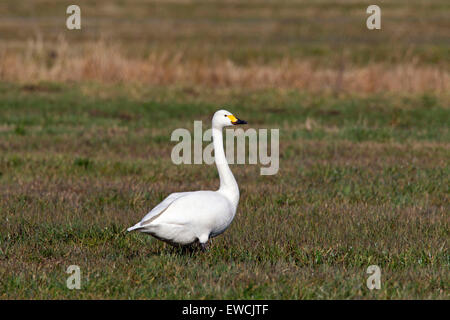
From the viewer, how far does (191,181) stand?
1330 centimetres

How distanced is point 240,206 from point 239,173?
2.96 metres

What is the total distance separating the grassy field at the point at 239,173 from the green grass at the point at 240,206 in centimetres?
3

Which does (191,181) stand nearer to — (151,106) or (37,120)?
(37,120)

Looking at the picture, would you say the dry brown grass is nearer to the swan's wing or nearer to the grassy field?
the grassy field

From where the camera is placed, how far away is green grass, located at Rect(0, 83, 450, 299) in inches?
286

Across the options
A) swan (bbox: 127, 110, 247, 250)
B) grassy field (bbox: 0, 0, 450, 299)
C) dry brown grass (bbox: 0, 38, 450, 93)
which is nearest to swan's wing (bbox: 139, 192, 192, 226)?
swan (bbox: 127, 110, 247, 250)

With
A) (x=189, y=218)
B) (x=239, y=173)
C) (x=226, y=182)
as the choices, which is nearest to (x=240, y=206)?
(x=226, y=182)

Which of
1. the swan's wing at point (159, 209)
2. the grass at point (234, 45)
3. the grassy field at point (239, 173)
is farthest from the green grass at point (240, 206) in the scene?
the grass at point (234, 45)

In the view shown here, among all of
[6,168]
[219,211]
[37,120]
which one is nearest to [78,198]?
[6,168]

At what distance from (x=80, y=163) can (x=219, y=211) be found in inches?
259

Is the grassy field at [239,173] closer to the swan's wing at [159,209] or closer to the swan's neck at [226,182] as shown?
the swan's wing at [159,209]

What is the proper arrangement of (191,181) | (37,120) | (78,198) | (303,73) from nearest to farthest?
1. (78,198)
2. (191,181)
3. (37,120)
4. (303,73)

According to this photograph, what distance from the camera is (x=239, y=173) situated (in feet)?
45.9

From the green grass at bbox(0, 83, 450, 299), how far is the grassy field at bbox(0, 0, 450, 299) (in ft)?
0.10
